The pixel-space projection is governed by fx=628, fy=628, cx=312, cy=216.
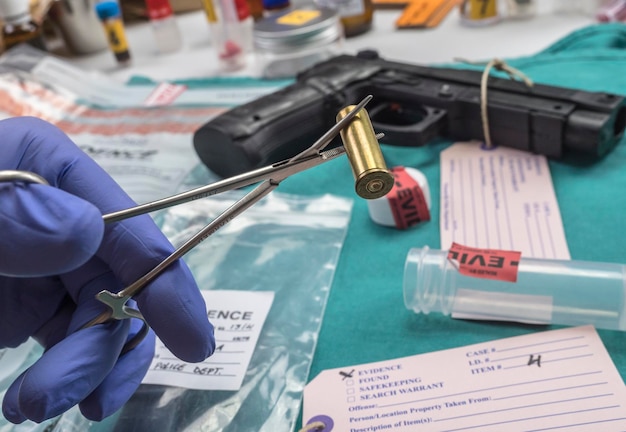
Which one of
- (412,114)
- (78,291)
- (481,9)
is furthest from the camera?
(481,9)

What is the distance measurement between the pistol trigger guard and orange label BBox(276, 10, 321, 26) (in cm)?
22

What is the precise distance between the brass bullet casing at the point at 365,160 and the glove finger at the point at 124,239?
119mm

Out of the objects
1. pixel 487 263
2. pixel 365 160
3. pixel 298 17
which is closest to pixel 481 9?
pixel 298 17

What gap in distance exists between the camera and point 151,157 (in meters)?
0.72

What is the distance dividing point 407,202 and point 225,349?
0.20m

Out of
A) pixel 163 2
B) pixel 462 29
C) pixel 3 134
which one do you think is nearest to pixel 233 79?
pixel 163 2

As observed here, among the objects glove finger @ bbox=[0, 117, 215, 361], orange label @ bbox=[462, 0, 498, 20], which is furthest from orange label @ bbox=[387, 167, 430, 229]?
orange label @ bbox=[462, 0, 498, 20]

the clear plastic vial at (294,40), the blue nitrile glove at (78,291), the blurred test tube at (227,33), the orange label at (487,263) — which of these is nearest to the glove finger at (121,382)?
the blue nitrile glove at (78,291)

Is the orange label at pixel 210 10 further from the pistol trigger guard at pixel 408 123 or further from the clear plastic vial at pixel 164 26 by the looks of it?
the pistol trigger guard at pixel 408 123

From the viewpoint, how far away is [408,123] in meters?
0.68

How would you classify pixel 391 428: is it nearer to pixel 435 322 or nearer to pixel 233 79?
pixel 435 322

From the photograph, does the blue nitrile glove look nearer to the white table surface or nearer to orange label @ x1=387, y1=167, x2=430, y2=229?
orange label @ x1=387, y1=167, x2=430, y2=229

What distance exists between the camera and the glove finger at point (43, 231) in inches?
10.7

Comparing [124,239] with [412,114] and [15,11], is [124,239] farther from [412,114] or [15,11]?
[15,11]
